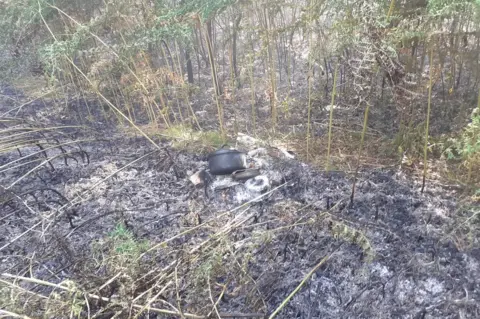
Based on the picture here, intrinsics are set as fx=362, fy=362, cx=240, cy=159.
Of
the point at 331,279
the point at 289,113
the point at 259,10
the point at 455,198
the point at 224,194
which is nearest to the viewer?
the point at 331,279

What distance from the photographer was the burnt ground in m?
1.83

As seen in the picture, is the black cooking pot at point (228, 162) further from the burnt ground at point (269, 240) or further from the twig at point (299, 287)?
the twig at point (299, 287)

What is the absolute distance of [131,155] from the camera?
11.3 feet

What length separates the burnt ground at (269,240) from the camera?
183 centimetres

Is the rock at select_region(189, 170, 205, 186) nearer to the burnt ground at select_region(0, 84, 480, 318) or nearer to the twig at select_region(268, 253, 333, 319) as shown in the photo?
the burnt ground at select_region(0, 84, 480, 318)

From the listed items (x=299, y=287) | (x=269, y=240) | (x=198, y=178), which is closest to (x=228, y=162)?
(x=198, y=178)

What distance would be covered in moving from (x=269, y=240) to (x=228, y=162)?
0.87 m

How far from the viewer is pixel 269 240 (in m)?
2.16

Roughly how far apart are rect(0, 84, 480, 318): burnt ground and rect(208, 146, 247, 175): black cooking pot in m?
0.11

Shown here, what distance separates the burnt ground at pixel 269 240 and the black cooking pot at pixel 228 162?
0.11 meters

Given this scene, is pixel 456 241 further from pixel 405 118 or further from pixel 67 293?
pixel 67 293

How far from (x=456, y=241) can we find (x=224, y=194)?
4.99ft

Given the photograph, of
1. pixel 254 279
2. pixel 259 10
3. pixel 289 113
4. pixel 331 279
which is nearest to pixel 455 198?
pixel 331 279

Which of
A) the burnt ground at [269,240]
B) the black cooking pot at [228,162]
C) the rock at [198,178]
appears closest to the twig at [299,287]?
the burnt ground at [269,240]
